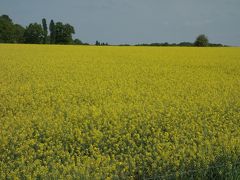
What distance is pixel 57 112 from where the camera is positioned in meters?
7.82

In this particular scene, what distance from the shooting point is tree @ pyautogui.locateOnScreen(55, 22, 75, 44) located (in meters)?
63.8

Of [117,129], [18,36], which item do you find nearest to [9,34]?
[18,36]

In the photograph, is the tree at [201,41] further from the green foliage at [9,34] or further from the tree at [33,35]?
the green foliage at [9,34]

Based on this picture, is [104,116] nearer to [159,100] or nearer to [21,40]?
[159,100]

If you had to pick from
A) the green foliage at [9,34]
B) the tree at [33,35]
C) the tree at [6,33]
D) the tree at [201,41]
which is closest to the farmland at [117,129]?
the tree at [201,41]

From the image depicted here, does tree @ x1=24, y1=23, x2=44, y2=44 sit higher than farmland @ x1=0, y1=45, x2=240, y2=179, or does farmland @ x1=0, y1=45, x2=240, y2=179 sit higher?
tree @ x1=24, y1=23, x2=44, y2=44

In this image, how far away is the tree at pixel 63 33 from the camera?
63.8 meters

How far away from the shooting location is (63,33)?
64375 mm

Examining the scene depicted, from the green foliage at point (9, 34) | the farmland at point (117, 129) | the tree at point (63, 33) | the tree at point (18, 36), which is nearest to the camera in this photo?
the farmland at point (117, 129)

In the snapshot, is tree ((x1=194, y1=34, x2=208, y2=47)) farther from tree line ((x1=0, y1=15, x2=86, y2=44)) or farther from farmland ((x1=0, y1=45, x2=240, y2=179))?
farmland ((x1=0, y1=45, x2=240, y2=179))

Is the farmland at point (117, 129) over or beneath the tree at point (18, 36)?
beneath

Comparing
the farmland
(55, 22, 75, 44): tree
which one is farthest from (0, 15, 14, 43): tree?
the farmland

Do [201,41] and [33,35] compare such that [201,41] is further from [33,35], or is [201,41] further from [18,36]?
[18,36]

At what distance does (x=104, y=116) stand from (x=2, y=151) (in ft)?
7.07
